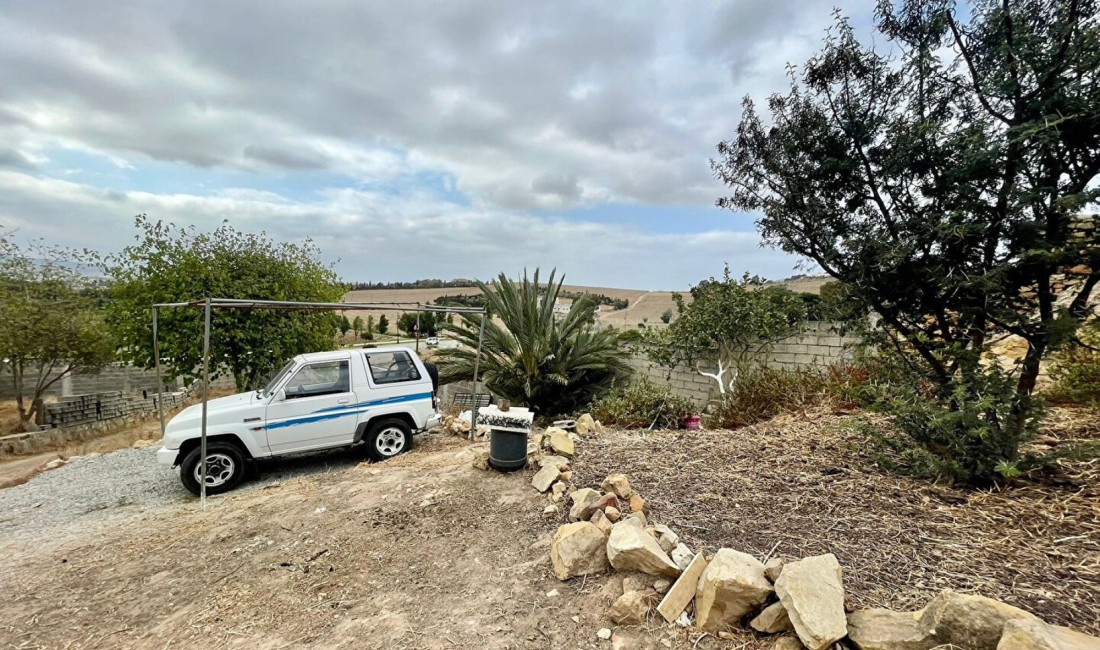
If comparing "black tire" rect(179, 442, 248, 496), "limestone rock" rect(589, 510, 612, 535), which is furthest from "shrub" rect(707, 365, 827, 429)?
"black tire" rect(179, 442, 248, 496)

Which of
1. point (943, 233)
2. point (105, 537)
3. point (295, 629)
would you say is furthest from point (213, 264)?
point (943, 233)

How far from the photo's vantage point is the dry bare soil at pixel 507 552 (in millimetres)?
2090

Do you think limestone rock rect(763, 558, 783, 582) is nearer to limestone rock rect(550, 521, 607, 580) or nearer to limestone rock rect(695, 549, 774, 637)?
limestone rock rect(695, 549, 774, 637)

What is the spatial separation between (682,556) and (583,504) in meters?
0.88

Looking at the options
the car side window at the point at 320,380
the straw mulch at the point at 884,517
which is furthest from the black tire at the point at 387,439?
A: the straw mulch at the point at 884,517

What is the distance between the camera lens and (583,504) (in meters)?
3.09

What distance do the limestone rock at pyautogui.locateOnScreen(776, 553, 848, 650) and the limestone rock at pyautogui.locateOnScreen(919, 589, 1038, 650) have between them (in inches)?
10.2

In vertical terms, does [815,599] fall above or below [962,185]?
below

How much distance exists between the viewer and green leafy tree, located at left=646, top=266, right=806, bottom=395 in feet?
21.9

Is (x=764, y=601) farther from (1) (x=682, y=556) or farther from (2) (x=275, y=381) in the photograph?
(2) (x=275, y=381)

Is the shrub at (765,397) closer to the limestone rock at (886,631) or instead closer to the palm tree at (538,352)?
the palm tree at (538,352)

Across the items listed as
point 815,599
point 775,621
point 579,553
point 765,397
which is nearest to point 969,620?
point 815,599

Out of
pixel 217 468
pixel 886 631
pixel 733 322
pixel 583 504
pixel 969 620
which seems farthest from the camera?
pixel 733 322

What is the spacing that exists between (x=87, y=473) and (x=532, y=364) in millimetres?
6671
